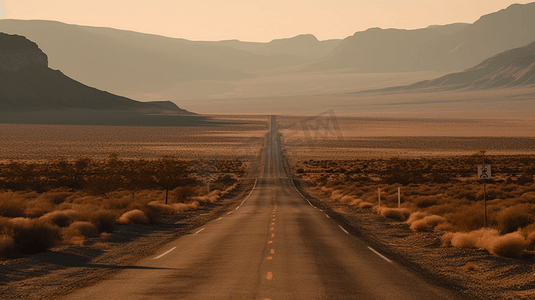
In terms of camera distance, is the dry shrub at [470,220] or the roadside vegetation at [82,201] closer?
the roadside vegetation at [82,201]

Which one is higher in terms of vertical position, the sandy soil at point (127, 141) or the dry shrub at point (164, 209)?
the sandy soil at point (127, 141)

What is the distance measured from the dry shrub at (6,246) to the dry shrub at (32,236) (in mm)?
399

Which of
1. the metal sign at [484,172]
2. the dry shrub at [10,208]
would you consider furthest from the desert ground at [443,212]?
the dry shrub at [10,208]

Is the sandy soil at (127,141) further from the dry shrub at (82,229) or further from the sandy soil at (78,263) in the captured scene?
the dry shrub at (82,229)

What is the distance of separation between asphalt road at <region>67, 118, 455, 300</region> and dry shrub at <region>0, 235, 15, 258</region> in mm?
3557

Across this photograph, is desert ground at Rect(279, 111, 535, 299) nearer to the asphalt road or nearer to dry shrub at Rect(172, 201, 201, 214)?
the asphalt road

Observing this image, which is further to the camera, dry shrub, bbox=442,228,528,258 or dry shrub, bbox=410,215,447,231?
dry shrub, bbox=410,215,447,231

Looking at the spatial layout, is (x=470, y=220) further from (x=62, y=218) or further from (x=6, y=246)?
(x=6, y=246)

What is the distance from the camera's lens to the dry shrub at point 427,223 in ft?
85.8

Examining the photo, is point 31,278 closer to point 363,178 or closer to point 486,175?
point 486,175

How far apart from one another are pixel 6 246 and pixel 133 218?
11.4m

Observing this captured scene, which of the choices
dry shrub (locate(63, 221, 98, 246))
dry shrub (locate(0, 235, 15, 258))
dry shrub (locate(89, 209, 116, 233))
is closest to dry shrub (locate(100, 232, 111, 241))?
dry shrub (locate(63, 221, 98, 246))

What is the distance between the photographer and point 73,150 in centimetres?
11369

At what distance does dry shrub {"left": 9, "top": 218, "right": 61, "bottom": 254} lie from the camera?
18922 mm
